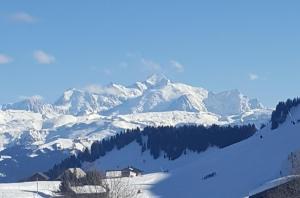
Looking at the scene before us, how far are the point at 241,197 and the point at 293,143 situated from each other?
60682mm

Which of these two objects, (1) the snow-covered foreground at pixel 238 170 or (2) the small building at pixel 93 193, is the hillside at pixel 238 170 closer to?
(1) the snow-covered foreground at pixel 238 170

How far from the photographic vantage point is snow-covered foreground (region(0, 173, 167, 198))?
11512 cm

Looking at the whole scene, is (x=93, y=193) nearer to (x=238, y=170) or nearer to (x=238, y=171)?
(x=238, y=171)

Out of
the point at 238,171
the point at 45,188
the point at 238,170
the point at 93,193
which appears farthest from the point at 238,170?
the point at 93,193

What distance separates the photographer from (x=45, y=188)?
458ft

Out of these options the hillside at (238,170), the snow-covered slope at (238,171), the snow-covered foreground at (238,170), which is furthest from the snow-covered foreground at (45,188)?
the snow-covered foreground at (238,170)

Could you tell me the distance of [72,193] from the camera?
62938 millimetres

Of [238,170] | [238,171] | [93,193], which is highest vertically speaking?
[238,170]

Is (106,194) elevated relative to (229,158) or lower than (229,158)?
lower

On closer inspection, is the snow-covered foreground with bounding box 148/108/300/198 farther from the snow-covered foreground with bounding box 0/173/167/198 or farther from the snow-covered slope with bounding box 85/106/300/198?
the snow-covered foreground with bounding box 0/173/167/198

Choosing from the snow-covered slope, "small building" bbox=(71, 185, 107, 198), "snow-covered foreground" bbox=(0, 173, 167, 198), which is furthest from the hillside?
"small building" bbox=(71, 185, 107, 198)

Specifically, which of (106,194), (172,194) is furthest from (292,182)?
(172,194)

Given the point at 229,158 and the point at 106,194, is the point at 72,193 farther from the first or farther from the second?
the point at 229,158

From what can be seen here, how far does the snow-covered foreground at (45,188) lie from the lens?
115 meters
